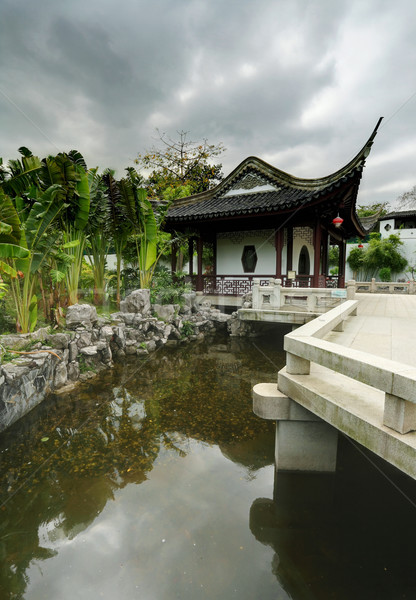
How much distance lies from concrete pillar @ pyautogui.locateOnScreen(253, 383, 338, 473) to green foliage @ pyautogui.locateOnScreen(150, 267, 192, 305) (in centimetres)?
758

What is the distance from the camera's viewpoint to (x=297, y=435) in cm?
345

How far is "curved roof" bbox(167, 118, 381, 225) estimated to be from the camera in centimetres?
1091

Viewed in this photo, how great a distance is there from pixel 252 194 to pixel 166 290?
631 cm

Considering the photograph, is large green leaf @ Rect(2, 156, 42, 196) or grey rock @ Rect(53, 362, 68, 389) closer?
grey rock @ Rect(53, 362, 68, 389)

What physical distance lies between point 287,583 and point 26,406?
15.5 ft

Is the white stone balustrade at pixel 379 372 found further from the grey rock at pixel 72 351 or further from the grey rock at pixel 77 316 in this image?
the grey rock at pixel 77 316

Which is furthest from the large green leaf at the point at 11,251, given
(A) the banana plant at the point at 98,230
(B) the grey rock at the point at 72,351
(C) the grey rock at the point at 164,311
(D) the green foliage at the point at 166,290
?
(D) the green foliage at the point at 166,290

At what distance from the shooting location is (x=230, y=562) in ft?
8.53

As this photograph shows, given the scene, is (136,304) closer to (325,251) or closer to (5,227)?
(5,227)

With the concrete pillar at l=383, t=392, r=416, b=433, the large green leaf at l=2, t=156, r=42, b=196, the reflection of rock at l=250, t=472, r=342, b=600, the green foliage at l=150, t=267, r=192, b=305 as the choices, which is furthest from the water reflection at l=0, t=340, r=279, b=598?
the large green leaf at l=2, t=156, r=42, b=196

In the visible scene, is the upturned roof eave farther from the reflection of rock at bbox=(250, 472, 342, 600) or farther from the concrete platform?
the reflection of rock at bbox=(250, 472, 342, 600)

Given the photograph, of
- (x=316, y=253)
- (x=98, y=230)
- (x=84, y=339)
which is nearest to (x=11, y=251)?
(x=84, y=339)

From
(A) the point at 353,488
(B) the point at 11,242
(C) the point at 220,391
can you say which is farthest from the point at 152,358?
(A) the point at 353,488

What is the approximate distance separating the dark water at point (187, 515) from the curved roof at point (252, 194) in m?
8.15
